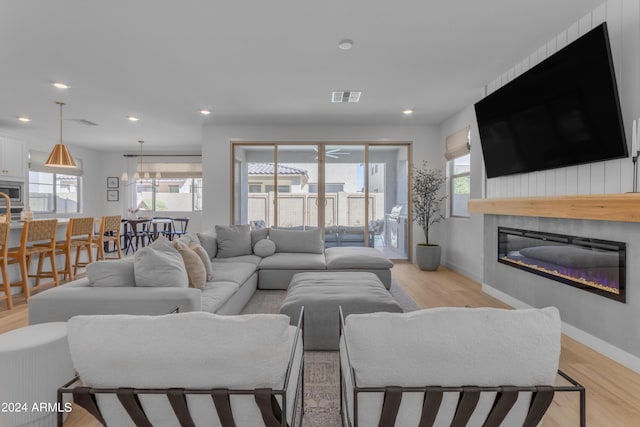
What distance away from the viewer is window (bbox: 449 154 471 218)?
526 centimetres

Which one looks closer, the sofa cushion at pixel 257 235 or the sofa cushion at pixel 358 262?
the sofa cushion at pixel 358 262

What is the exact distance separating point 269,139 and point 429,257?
342 cm

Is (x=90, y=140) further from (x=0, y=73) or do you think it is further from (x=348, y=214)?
(x=348, y=214)

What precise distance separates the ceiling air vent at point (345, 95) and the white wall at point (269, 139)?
148 centimetres

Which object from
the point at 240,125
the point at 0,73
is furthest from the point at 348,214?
the point at 0,73

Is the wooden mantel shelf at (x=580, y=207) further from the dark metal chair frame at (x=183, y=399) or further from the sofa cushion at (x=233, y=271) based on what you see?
the sofa cushion at (x=233, y=271)

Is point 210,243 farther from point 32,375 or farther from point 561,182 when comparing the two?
point 561,182

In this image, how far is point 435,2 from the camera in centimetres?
245

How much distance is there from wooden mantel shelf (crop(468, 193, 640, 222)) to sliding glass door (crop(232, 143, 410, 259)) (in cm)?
278

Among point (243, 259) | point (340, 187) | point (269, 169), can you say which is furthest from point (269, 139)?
point (243, 259)

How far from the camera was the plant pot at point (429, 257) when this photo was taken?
5.44 m

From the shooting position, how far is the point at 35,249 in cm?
403

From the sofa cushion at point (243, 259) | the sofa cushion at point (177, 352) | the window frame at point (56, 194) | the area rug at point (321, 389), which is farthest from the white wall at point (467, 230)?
the window frame at point (56, 194)

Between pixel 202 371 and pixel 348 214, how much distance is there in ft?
17.9
